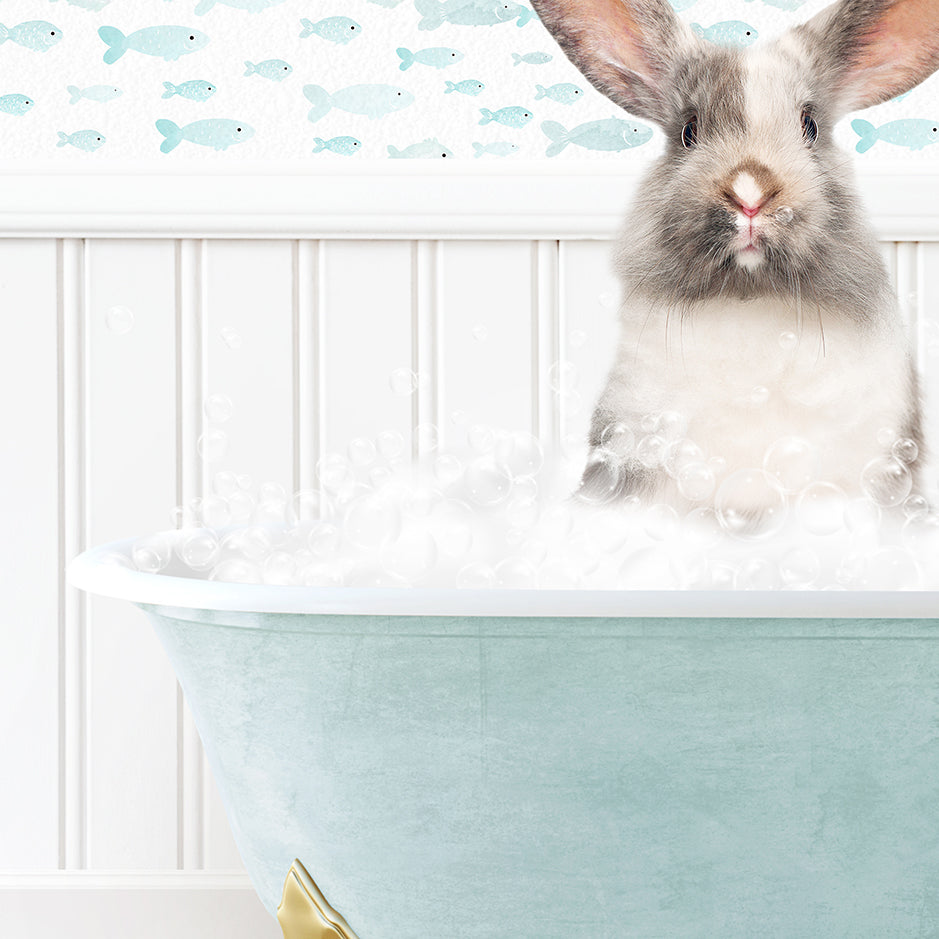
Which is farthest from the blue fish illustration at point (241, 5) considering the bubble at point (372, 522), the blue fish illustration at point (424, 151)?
the bubble at point (372, 522)

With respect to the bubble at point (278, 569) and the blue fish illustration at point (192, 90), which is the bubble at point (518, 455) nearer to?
the bubble at point (278, 569)

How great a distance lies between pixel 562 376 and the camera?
114 centimetres

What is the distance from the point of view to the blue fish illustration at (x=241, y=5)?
1.16 metres

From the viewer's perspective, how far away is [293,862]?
2.22 ft

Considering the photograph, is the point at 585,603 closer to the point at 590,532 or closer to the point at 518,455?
the point at 590,532

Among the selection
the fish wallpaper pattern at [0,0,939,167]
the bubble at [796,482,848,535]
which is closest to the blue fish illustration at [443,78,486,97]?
the fish wallpaper pattern at [0,0,939,167]

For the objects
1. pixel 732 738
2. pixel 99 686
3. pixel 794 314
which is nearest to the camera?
pixel 732 738

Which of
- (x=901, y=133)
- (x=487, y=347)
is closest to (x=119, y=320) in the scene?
(x=487, y=347)

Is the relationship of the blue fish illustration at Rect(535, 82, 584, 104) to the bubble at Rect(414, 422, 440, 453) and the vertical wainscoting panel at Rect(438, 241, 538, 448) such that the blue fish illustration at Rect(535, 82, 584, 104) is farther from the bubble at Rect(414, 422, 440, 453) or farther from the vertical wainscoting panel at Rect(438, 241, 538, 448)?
the bubble at Rect(414, 422, 440, 453)

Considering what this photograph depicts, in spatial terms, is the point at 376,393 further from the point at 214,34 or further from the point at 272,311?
the point at 214,34

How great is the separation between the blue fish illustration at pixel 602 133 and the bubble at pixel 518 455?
0.47m

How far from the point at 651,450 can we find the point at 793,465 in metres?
0.14

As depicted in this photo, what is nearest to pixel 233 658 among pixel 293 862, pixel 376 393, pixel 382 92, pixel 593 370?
pixel 293 862

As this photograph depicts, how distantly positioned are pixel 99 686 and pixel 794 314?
37.9 inches
